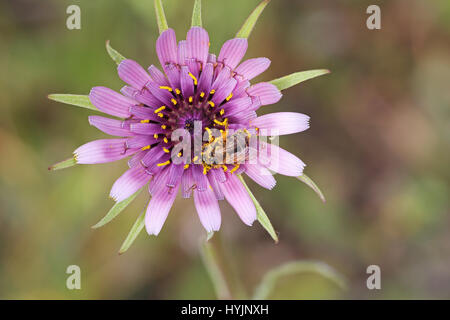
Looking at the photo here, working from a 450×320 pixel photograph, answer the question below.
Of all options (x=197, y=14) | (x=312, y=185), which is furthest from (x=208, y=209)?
(x=197, y=14)

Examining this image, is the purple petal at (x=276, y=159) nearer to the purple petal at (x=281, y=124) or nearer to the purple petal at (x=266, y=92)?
the purple petal at (x=281, y=124)

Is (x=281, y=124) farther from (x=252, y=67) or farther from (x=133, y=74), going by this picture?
(x=133, y=74)

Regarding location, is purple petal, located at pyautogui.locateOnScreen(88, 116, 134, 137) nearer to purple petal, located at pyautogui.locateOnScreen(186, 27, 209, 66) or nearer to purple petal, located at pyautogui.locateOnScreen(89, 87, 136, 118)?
purple petal, located at pyautogui.locateOnScreen(89, 87, 136, 118)

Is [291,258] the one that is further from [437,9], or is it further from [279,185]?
[437,9]

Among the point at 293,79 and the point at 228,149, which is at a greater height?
the point at 293,79

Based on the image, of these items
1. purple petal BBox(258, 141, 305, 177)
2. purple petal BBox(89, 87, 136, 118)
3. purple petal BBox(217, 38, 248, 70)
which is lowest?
purple petal BBox(258, 141, 305, 177)

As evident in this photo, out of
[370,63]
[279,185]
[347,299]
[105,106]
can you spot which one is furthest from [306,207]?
[105,106]

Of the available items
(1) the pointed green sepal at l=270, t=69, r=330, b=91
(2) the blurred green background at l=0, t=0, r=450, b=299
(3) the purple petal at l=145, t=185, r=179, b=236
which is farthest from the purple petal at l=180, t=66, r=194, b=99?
(2) the blurred green background at l=0, t=0, r=450, b=299
